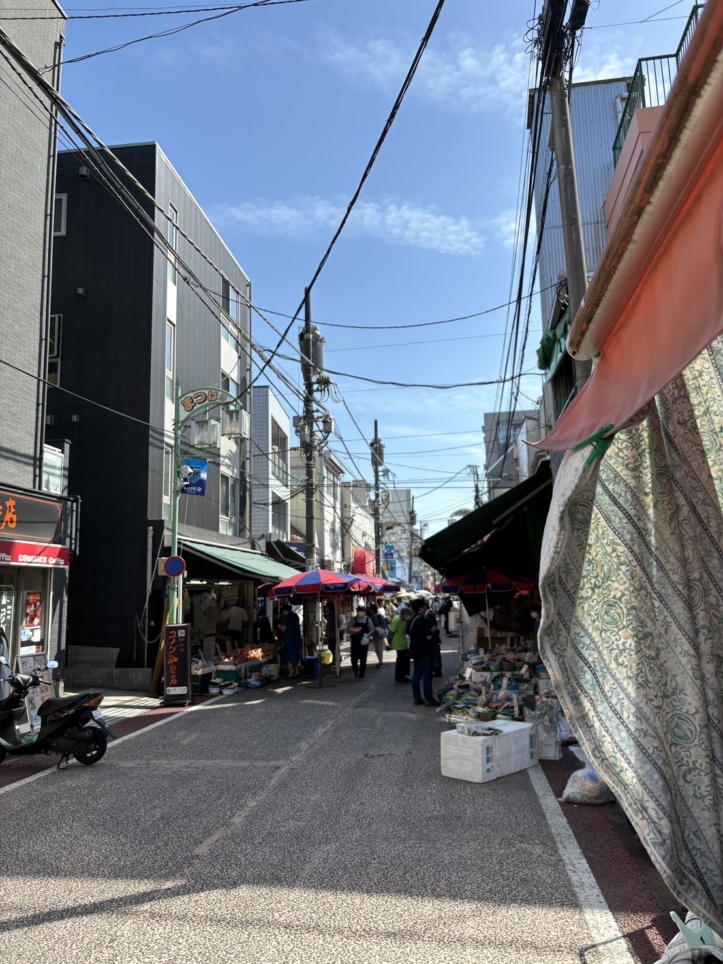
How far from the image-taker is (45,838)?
614 centimetres

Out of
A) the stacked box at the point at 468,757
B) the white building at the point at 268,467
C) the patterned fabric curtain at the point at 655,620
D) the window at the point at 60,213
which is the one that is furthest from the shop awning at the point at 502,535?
the window at the point at 60,213

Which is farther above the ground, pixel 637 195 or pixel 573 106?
pixel 573 106

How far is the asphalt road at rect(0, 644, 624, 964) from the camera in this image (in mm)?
4137

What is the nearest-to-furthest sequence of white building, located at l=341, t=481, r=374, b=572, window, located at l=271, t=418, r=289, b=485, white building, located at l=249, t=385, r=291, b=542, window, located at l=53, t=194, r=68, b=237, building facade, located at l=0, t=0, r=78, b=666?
1. building facade, located at l=0, t=0, r=78, b=666
2. window, located at l=53, t=194, r=68, b=237
3. white building, located at l=249, t=385, r=291, b=542
4. window, located at l=271, t=418, r=289, b=485
5. white building, located at l=341, t=481, r=374, b=572

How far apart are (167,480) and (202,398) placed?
9.16 ft

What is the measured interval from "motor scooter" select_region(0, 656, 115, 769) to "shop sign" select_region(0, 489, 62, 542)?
4445mm

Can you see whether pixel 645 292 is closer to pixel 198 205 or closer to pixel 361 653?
pixel 361 653

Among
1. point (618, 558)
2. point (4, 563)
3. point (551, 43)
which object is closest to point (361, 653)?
point (4, 563)

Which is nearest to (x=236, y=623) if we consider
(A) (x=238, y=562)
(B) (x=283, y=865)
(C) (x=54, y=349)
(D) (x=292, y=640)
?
(A) (x=238, y=562)

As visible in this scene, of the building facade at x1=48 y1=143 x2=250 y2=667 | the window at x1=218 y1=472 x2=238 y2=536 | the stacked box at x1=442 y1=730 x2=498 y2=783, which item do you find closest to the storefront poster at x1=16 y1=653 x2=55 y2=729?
the stacked box at x1=442 y1=730 x2=498 y2=783

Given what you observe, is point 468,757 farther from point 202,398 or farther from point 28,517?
point 202,398

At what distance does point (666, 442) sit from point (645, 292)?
809 mm

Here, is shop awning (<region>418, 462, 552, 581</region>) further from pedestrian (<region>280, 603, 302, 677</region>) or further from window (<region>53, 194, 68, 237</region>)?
window (<region>53, 194, 68, 237</region>)

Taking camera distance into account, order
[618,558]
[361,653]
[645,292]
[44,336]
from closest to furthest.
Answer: [645,292]
[618,558]
[44,336]
[361,653]
